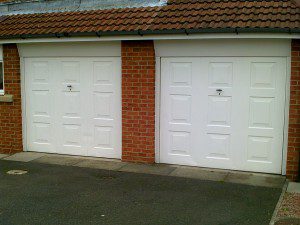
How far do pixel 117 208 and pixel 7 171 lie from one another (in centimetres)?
316

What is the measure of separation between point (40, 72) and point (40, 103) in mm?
691

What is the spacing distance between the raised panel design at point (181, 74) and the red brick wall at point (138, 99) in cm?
39

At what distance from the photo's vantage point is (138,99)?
27.8 feet

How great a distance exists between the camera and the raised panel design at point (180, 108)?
326 inches

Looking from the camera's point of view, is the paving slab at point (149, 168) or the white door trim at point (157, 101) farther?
the white door trim at point (157, 101)

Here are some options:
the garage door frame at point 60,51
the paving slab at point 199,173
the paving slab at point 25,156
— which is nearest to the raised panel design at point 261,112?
the paving slab at point 199,173

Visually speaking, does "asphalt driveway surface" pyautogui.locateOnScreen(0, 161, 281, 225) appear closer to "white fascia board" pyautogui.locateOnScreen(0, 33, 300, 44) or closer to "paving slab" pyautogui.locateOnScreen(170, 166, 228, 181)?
"paving slab" pyautogui.locateOnScreen(170, 166, 228, 181)

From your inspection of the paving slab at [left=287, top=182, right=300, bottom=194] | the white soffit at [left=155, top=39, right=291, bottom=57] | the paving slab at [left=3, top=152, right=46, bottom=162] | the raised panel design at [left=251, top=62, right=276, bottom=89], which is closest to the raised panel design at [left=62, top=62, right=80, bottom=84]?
the paving slab at [left=3, top=152, right=46, bottom=162]

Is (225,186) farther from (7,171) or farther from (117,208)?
(7,171)

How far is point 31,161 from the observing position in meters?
9.05

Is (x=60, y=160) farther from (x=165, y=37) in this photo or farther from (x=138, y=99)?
(x=165, y=37)

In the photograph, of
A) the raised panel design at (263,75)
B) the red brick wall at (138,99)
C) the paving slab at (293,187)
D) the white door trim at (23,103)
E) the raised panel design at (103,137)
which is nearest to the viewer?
the paving slab at (293,187)

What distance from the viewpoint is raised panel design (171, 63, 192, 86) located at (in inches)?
324

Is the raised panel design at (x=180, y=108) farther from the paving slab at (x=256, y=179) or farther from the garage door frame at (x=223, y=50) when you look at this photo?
the paving slab at (x=256, y=179)
